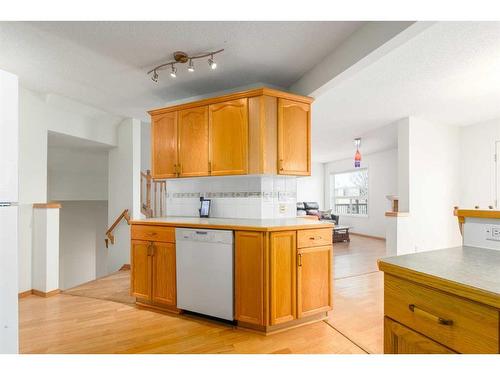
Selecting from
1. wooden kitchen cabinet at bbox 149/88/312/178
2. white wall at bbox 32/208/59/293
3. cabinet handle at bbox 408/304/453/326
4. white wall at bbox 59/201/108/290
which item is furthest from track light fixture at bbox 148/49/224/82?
white wall at bbox 59/201/108/290

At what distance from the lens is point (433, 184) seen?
4285 millimetres

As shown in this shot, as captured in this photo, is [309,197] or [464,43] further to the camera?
[309,197]

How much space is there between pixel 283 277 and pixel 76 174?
4.82 meters

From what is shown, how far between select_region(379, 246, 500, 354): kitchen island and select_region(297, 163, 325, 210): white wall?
796 cm

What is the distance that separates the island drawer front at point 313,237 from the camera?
2197 mm

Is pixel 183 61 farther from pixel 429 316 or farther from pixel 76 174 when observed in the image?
pixel 76 174

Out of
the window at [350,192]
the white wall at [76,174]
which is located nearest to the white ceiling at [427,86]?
the window at [350,192]

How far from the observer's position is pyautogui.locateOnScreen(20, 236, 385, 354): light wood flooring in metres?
1.92

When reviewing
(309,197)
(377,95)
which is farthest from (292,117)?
(309,197)

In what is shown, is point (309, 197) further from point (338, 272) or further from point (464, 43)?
point (464, 43)

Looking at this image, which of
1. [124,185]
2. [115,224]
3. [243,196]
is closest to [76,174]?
[124,185]

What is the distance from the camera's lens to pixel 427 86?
2.93m

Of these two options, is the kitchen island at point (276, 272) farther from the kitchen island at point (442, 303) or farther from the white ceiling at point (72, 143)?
the white ceiling at point (72, 143)
